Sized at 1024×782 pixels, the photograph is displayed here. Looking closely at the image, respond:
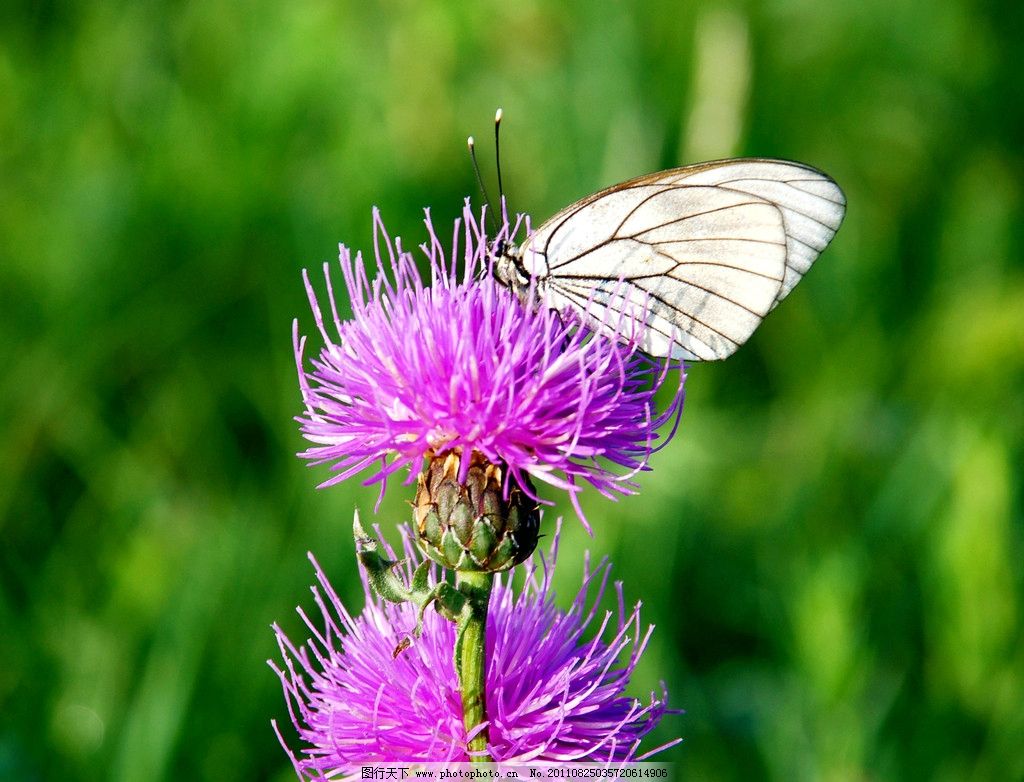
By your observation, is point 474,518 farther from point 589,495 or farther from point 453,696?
point 589,495

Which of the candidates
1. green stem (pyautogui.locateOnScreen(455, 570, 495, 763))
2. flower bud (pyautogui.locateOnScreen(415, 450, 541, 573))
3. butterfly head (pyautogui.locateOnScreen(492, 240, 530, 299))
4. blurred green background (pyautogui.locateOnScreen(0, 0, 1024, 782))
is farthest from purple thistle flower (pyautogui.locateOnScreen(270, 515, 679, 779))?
blurred green background (pyautogui.locateOnScreen(0, 0, 1024, 782))

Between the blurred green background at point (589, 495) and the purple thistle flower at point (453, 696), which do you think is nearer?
the purple thistle flower at point (453, 696)

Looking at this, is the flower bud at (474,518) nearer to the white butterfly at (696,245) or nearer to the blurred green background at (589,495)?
the white butterfly at (696,245)

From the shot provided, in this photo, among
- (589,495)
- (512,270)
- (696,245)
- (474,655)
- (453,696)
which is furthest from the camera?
(589,495)

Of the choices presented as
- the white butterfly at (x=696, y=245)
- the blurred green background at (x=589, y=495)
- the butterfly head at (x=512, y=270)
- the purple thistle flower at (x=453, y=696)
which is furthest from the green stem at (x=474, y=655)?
the blurred green background at (x=589, y=495)

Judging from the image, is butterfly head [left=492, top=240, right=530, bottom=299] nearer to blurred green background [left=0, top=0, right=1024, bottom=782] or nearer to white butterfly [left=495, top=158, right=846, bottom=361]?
white butterfly [left=495, top=158, right=846, bottom=361]

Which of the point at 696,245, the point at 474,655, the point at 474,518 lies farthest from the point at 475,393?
the point at 696,245

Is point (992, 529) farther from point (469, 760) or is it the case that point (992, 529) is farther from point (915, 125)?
point (915, 125)
